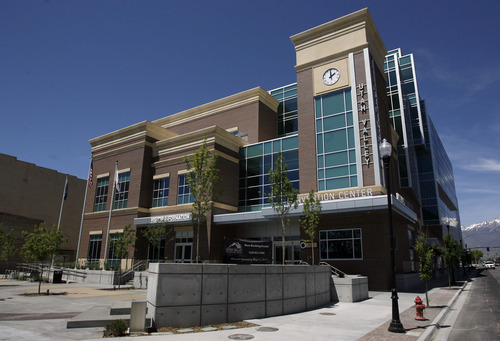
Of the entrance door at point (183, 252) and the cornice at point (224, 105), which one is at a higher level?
the cornice at point (224, 105)

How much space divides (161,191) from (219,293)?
→ 84.8 feet

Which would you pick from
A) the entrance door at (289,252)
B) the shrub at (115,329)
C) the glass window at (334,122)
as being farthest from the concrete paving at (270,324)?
the glass window at (334,122)

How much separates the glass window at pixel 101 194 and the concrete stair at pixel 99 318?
29739mm

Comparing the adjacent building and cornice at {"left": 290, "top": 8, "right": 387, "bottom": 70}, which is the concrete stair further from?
the adjacent building

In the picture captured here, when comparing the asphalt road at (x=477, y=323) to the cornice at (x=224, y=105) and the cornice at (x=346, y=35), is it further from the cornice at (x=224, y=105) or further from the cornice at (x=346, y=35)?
the cornice at (x=224, y=105)

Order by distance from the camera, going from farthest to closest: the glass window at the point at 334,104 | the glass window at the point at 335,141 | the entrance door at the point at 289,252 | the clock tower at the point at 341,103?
the entrance door at the point at 289,252, the glass window at the point at 334,104, the glass window at the point at 335,141, the clock tower at the point at 341,103

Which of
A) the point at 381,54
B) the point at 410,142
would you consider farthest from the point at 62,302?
the point at 410,142

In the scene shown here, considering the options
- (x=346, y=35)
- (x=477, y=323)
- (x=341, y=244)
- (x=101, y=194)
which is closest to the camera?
(x=477, y=323)

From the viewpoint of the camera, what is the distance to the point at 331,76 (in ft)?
103

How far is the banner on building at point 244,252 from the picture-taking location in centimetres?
1479

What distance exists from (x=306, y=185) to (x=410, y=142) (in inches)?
1236

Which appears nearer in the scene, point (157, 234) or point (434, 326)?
point (434, 326)

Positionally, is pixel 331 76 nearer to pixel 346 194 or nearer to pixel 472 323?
pixel 346 194

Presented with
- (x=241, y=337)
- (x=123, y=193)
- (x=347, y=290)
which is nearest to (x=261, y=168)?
(x=123, y=193)
